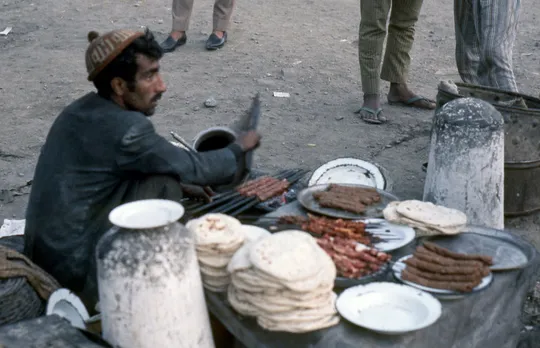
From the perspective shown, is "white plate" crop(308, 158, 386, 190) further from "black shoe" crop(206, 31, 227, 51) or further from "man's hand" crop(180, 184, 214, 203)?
"black shoe" crop(206, 31, 227, 51)

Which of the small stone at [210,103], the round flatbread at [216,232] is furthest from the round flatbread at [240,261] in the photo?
the small stone at [210,103]

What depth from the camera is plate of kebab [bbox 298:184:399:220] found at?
4.39 metres

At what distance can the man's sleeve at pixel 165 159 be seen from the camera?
3930mm

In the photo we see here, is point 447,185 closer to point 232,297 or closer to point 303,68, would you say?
point 232,297

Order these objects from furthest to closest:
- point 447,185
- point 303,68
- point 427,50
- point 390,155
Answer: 1. point 427,50
2. point 303,68
3. point 390,155
4. point 447,185

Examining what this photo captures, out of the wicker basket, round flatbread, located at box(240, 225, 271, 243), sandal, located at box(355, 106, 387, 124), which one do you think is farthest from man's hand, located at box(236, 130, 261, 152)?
sandal, located at box(355, 106, 387, 124)

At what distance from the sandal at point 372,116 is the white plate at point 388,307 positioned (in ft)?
13.7

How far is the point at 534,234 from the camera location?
561 cm

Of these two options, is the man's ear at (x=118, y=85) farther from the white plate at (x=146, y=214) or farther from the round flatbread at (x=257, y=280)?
the round flatbread at (x=257, y=280)

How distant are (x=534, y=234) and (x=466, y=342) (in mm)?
2191

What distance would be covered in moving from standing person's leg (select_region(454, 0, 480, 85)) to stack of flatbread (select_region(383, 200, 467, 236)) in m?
3.22

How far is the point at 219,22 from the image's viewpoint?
389 inches

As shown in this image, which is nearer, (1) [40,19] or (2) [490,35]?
(2) [490,35]

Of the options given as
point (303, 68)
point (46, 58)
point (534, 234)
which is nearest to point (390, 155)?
point (534, 234)
